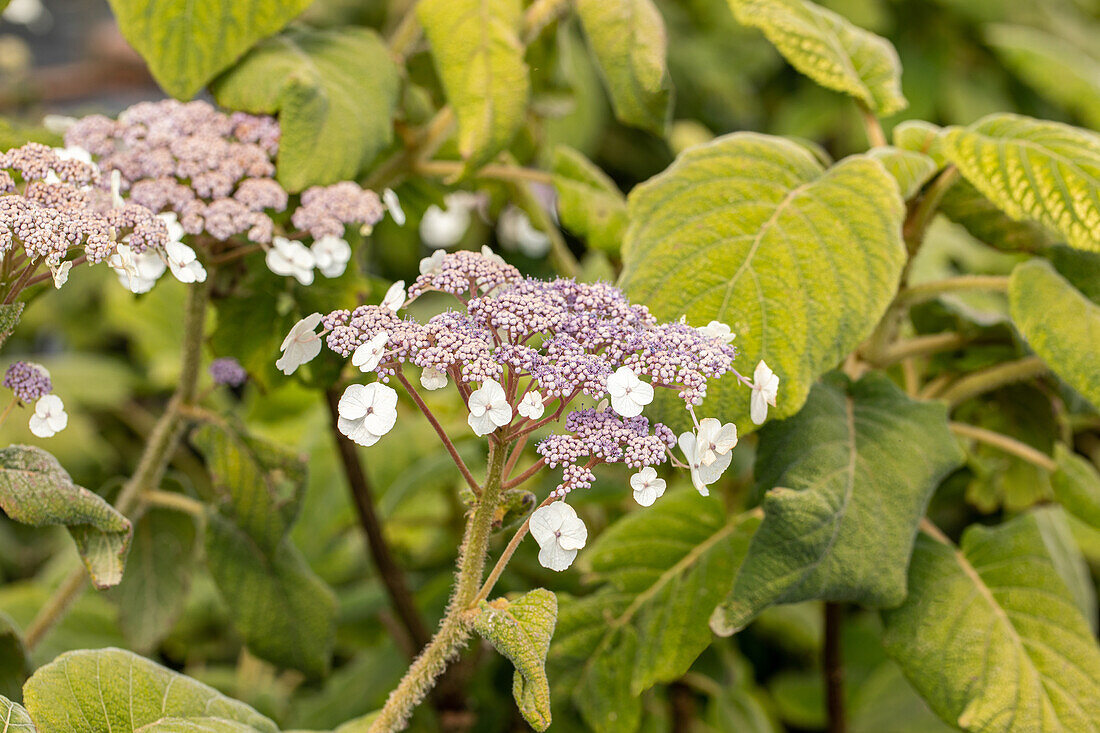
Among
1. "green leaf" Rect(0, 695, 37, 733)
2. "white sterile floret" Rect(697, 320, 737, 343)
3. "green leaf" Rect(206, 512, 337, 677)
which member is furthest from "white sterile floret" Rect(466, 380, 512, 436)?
"green leaf" Rect(206, 512, 337, 677)

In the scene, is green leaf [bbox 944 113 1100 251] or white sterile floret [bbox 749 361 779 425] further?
green leaf [bbox 944 113 1100 251]

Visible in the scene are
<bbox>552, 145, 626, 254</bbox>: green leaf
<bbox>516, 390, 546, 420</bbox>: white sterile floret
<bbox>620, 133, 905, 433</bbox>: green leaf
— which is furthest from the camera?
<bbox>552, 145, 626, 254</bbox>: green leaf

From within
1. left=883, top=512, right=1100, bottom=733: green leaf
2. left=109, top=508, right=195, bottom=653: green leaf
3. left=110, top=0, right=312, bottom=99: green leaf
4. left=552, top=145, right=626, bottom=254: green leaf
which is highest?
left=110, top=0, right=312, bottom=99: green leaf

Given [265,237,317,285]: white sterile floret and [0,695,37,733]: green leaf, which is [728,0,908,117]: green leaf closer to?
[265,237,317,285]: white sterile floret

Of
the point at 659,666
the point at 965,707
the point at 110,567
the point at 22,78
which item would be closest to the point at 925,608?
the point at 965,707

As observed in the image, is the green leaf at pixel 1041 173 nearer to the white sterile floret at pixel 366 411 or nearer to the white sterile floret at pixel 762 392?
the white sterile floret at pixel 762 392

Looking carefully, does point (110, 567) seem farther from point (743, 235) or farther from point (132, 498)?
point (743, 235)
